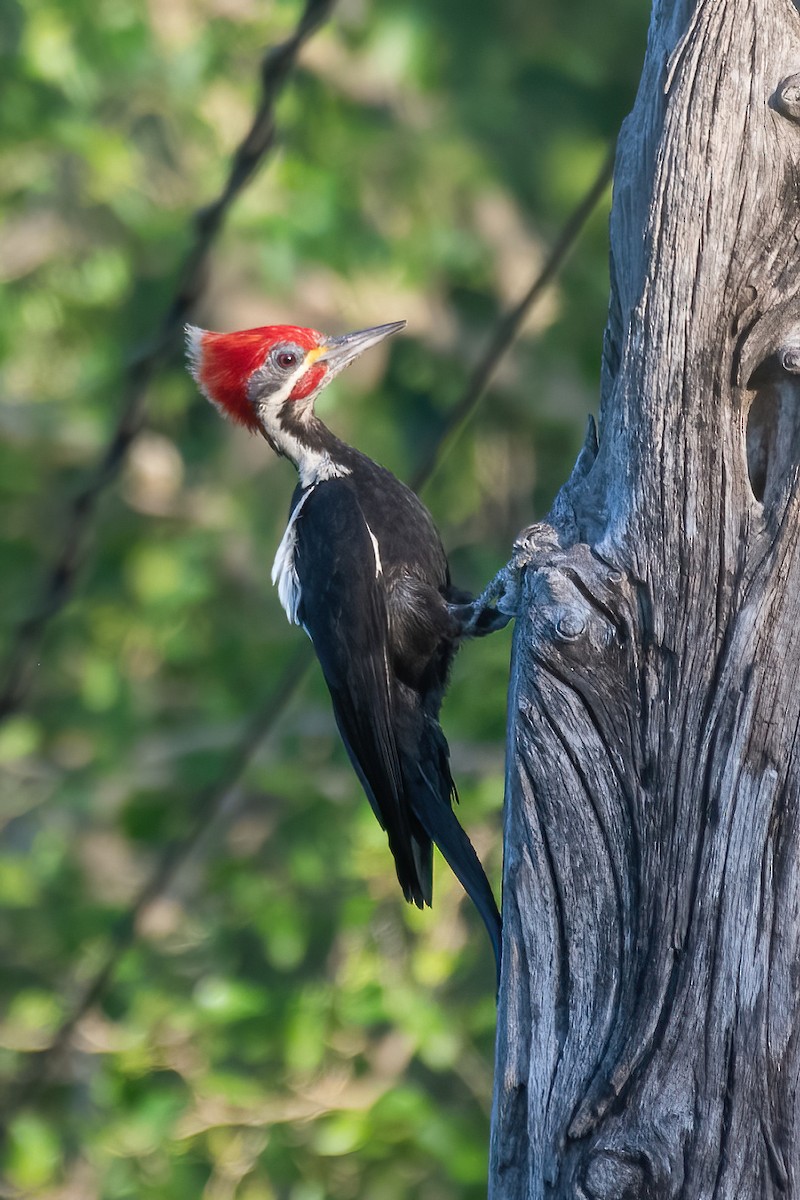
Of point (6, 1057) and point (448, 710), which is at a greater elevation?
point (448, 710)

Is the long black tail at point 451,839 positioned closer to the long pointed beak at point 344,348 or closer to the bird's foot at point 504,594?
Answer: the bird's foot at point 504,594

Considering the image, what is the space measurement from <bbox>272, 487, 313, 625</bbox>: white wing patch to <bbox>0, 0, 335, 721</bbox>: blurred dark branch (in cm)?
65

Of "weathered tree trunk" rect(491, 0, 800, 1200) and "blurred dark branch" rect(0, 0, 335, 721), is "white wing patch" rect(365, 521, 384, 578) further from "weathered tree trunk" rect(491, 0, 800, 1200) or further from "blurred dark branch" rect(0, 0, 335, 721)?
"weathered tree trunk" rect(491, 0, 800, 1200)

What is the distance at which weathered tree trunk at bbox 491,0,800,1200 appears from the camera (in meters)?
1.73

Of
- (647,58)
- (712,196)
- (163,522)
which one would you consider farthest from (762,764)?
(163,522)

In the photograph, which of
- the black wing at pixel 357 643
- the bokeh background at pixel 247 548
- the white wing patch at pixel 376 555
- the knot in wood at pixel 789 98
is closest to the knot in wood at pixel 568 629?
the knot in wood at pixel 789 98

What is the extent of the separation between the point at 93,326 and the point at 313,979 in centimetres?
375

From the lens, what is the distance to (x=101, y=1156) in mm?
5828

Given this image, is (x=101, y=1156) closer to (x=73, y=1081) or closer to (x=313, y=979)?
(x=73, y=1081)

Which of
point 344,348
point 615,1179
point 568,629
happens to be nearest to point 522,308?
point 344,348

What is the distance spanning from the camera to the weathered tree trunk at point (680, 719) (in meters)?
1.73

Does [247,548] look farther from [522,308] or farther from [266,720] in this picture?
[522,308]

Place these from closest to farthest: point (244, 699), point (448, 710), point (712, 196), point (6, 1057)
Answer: point (712, 196) < point (448, 710) < point (6, 1057) < point (244, 699)

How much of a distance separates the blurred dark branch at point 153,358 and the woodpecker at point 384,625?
1.61ft
